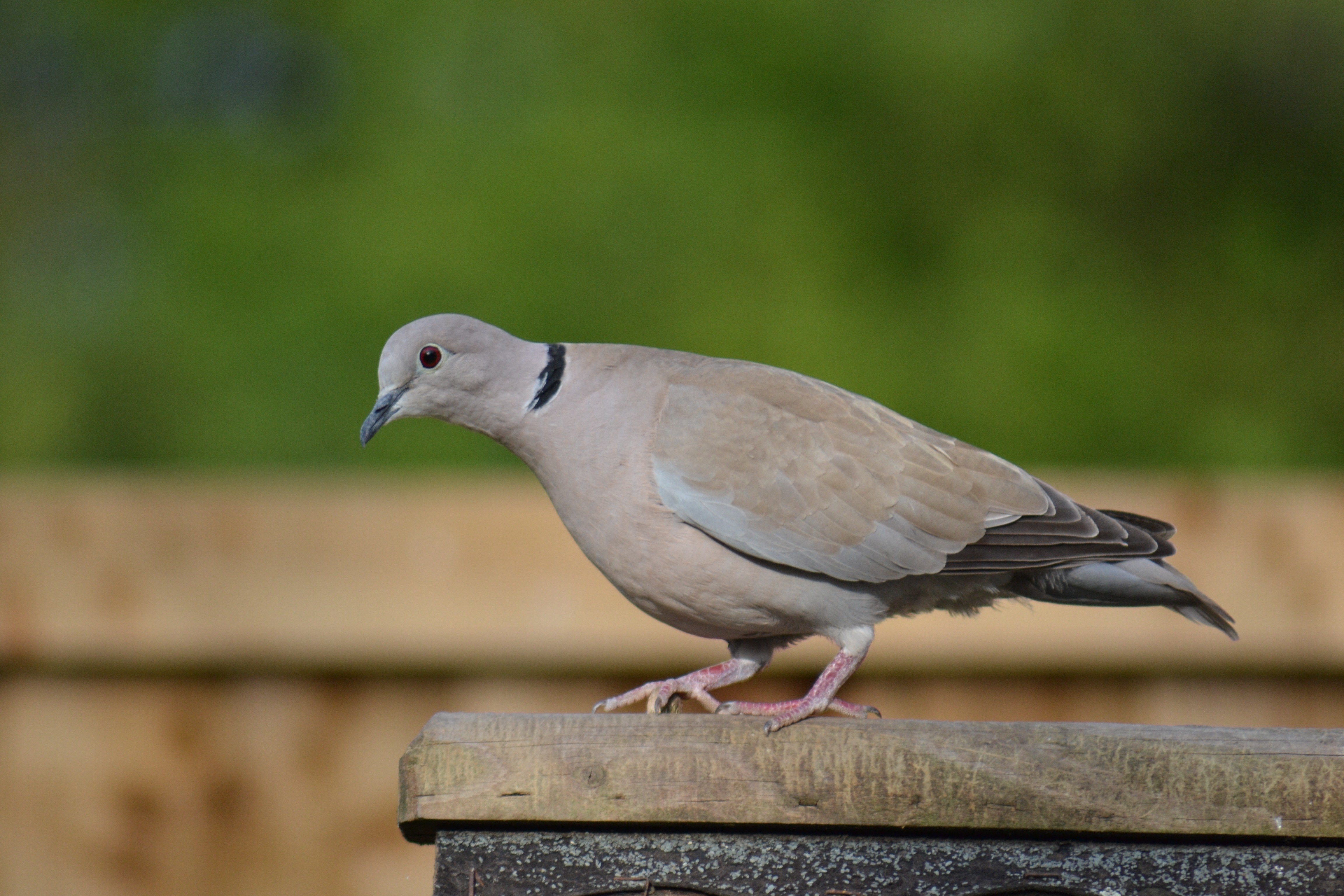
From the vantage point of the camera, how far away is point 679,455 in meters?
2.13

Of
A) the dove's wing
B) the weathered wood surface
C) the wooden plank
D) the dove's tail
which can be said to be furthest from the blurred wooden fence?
the weathered wood surface

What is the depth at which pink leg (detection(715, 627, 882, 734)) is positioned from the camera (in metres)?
1.80

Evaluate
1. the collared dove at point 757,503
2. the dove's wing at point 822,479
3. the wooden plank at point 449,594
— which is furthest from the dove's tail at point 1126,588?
the wooden plank at point 449,594

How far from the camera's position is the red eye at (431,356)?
2.19 meters

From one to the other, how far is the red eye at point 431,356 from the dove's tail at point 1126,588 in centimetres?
111

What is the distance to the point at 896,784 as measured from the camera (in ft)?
5.35

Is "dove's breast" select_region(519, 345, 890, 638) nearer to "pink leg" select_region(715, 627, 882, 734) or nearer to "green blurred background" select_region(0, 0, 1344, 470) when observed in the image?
"pink leg" select_region(715, 627, 882, 734)

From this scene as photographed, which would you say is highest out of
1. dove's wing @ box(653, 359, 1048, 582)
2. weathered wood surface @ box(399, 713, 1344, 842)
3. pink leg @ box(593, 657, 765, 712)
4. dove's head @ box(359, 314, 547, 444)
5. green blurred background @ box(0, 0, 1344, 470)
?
green blurred background @ box(0, 0, 1344, 470)

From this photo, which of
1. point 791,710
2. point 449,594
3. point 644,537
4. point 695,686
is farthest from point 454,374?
point 449,594

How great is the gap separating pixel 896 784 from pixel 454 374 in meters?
1.04

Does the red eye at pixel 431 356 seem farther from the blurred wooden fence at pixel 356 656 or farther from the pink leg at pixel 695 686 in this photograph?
the blurred wooden fence at pixel 356 656

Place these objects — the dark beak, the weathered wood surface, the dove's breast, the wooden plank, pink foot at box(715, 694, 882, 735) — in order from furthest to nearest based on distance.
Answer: the wooden plank < the dark beak < the dove's breast < pink foot at box(715, 694, 882, 735) < the weathered wood surface

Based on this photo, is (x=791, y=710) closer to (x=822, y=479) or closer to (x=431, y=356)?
(x=822, y=479)

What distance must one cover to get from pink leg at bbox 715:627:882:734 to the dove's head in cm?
65
